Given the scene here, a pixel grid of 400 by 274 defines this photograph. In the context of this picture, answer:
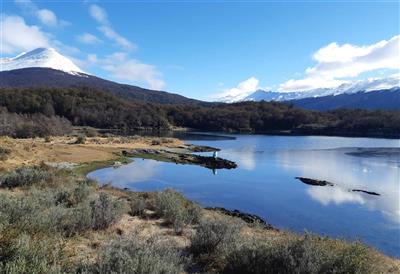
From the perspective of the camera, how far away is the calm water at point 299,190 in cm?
2117

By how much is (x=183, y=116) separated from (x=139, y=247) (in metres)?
160

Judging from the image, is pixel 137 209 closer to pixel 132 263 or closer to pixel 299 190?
pixel 132 263

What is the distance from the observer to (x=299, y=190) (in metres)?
31.7

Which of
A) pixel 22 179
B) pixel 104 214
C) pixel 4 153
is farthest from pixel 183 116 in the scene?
pixel 104 214

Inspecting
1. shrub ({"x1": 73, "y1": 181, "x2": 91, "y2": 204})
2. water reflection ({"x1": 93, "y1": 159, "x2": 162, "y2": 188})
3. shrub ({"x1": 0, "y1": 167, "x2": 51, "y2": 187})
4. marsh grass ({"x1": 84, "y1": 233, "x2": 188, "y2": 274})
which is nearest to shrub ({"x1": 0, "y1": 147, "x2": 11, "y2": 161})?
water reflection ({"x1": 93, "y1": 159, "x2": 162, "y2": 188})

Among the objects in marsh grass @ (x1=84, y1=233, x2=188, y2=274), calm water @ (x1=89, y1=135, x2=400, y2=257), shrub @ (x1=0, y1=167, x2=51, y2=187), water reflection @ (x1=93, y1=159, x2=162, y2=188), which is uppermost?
marsh grass @ (x1=84, y1=233, x2=188, y2=274)

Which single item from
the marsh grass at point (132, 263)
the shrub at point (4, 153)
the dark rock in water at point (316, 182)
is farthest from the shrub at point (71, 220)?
the dark rock in water at point (316, 182)

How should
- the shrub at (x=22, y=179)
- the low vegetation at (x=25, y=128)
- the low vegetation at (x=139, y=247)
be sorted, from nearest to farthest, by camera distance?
the low vegetation at (x=139, y=247), the shrub at (x=22, y=179), the low vegetation at (x=25, y=128)

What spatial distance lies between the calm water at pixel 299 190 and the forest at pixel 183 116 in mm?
86500

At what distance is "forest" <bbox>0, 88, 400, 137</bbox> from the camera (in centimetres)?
13238

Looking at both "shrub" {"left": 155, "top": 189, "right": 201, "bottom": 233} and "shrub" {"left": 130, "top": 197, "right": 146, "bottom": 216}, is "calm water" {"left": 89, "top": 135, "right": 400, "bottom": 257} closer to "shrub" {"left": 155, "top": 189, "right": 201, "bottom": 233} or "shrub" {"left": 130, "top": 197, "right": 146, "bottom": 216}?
"shrub" {"left": 155, "top": 189, "right": 201, "bottom": 233}

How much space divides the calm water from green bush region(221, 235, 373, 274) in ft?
28.6

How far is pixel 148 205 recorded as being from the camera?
45.9 feet

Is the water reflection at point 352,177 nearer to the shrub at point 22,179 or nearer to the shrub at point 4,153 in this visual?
the shrub at point 22,179
